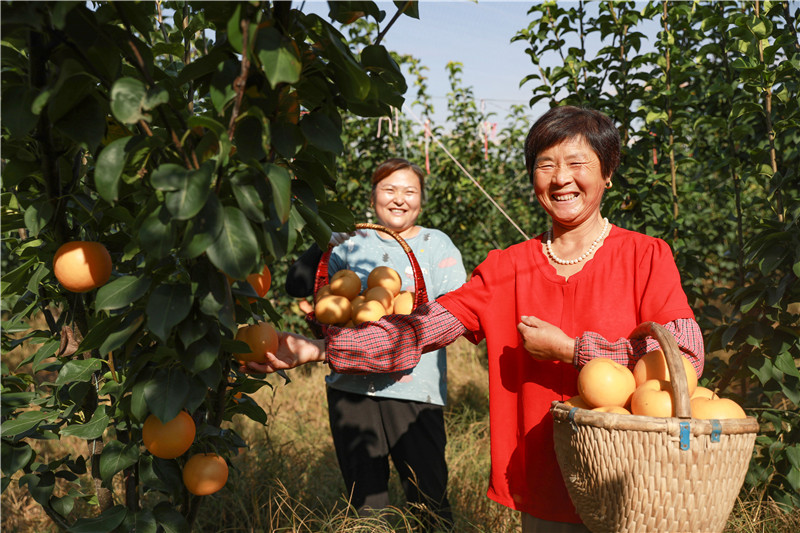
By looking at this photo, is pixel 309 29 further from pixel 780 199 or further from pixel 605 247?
pixel 780 199

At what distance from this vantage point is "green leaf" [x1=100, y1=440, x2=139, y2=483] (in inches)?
48.0

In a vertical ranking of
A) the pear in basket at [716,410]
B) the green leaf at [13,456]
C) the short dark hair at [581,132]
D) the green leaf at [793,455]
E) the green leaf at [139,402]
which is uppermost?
the short dark hair at [581,132]

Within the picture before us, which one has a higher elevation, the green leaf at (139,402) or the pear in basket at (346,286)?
the pear in basket at (346,286)

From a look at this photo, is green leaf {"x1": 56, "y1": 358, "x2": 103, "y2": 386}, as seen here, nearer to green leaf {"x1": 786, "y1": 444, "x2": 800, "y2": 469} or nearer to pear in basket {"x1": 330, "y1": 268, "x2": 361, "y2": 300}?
pear in basket {"x1": 330, "y1": 268, "x2": 361, "y2": 300}

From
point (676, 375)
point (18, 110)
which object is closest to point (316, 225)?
point (18, 110)

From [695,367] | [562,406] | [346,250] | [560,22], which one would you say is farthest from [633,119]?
[562,406]

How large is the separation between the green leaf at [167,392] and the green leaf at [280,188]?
1.24ft

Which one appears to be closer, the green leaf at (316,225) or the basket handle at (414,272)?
the green leaf at (316,225)

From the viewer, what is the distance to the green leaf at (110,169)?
0.90 metres

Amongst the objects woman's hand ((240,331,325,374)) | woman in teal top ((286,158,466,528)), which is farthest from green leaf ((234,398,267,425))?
woman in teal top ((286,158,466,528))

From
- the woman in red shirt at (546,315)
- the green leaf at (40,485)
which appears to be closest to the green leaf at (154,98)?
the woman in red shirt at (546,315)

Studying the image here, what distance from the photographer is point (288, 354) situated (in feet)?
4.82

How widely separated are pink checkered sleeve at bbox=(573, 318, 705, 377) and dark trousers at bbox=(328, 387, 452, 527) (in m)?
1.26

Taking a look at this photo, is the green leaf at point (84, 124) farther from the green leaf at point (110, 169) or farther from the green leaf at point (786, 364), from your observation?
the green leaf at point (786, 364)
